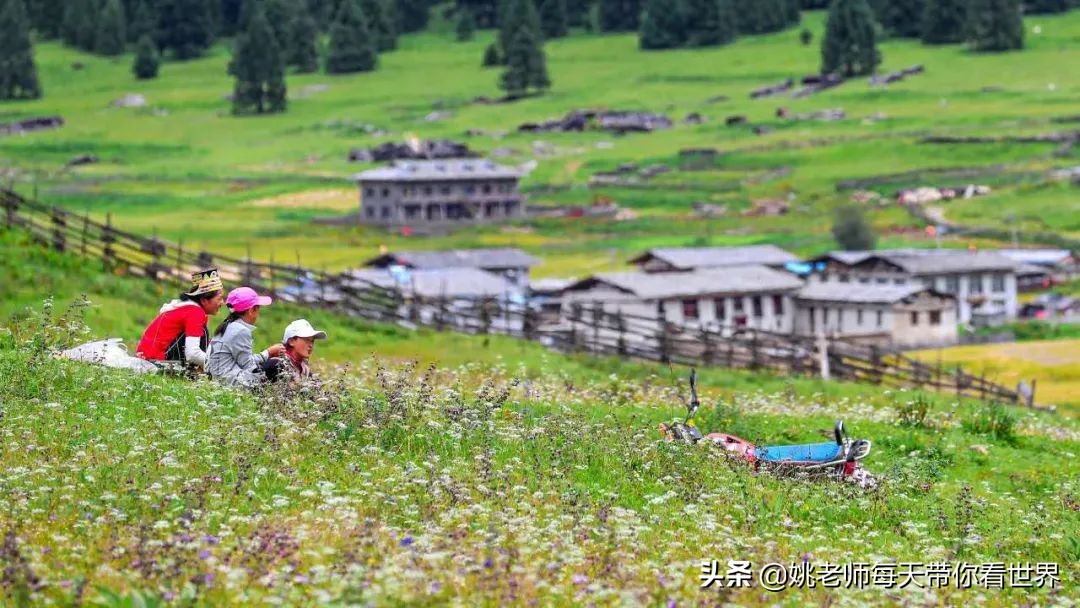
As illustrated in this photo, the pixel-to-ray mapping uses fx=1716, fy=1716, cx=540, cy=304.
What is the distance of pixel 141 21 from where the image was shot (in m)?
184

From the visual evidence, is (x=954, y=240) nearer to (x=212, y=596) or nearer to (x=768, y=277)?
(x=768, y=277)

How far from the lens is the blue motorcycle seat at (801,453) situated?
617 inches

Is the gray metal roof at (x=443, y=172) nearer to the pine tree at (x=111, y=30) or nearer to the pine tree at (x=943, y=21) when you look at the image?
the pine tree at (x=943, y=21)

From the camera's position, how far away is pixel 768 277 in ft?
235

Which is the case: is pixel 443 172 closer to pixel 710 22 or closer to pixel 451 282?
pixel 451 282

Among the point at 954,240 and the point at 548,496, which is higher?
the point at 548,496

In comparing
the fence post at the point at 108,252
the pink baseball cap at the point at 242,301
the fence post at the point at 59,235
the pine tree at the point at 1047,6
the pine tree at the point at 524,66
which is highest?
the pink baseball cap at the point at 242,301

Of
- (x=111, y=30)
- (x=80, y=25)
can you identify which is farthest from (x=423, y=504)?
(x=80, y=25)

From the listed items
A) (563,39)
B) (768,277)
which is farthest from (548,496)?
(563,39)

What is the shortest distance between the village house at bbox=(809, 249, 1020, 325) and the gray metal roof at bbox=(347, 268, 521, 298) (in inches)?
649

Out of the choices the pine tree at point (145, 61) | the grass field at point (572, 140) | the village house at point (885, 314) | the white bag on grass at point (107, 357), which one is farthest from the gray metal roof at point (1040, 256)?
the pine tree at point (145, 61)

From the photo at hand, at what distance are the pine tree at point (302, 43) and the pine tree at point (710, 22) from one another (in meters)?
38.7

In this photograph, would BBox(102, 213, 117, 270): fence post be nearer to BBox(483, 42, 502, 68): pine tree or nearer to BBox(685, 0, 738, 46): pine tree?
BBox(483, 42, 502, 68): pine tree

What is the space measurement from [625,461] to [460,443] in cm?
137
